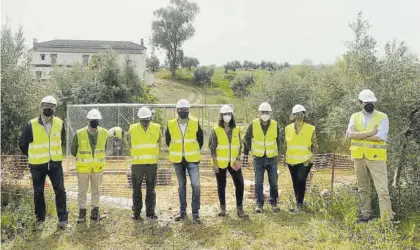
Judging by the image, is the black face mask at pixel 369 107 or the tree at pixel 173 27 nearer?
the black face mask at pixel 369 107

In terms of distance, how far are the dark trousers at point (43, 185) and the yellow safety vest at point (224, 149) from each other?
2.67 meters

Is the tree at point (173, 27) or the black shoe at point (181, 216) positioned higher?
the tree at point (173, 27)

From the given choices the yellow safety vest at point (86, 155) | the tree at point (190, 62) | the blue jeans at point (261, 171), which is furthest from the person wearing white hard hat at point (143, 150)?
the tree at point (190, 62)

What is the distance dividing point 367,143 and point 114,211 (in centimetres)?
468

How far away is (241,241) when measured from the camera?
613 centimetres

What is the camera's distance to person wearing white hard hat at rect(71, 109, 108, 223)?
6781 millimetres

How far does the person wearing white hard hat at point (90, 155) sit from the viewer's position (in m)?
6.78

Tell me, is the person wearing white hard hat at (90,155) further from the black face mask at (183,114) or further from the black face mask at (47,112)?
the black face mask at (183,114)

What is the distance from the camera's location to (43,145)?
21.4 ft

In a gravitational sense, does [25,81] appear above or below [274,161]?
above

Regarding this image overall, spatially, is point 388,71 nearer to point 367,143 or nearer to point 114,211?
point 367,143

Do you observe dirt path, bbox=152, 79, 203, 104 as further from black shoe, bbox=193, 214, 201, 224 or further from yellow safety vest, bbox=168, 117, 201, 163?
black shoe, bbox=193, 214, 201, 224

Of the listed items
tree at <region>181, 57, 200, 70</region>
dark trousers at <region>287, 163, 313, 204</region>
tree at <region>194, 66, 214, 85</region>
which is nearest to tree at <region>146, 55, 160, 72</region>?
tree at <region>181, 57, 200, 70</region>

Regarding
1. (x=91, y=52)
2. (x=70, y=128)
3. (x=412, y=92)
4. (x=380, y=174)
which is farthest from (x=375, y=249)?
(x=91, y=52)
